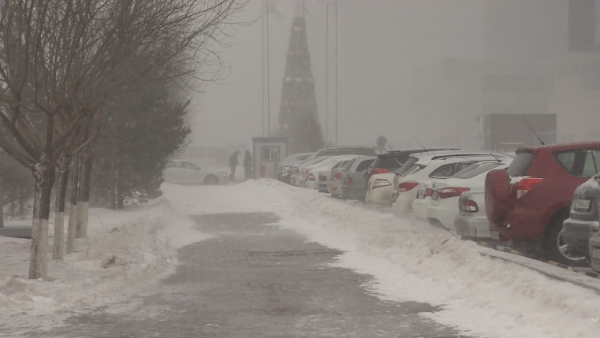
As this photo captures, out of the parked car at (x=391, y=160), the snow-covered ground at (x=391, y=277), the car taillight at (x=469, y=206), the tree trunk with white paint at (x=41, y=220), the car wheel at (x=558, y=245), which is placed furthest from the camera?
the parked car at (x=391, y=160)

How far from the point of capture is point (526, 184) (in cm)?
1144

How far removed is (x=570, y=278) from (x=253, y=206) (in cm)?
2240

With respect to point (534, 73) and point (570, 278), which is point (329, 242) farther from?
point (534, 73)

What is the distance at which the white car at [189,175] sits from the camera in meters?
54.5

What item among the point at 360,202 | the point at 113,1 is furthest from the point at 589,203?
the point at 360,202

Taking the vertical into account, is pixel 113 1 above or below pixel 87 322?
above

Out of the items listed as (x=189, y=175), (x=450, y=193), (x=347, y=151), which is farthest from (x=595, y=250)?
(x=189, y=175)

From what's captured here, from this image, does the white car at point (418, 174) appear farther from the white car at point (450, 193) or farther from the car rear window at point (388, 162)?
the car rear window at point (388, 162)

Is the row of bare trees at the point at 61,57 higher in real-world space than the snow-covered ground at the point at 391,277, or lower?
higher

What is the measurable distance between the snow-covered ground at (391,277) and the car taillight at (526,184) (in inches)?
36.8

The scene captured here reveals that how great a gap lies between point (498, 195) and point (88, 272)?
5.29 metres

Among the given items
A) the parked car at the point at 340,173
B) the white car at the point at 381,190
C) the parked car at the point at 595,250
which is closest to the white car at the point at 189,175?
the parked car at the point at 340,173

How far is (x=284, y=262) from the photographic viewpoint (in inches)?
541

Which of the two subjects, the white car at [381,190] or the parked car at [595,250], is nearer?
the parked car at [595,250]
